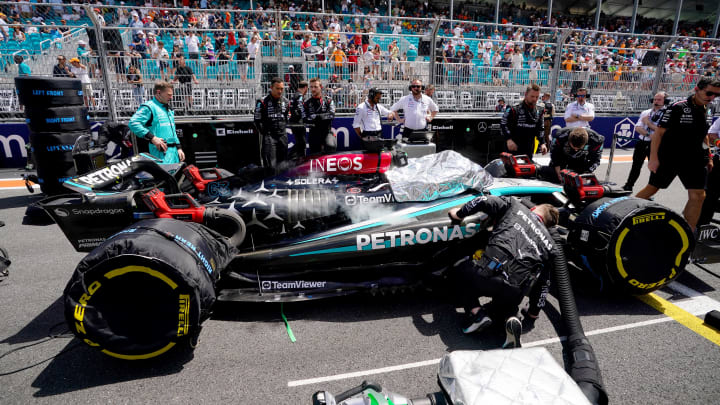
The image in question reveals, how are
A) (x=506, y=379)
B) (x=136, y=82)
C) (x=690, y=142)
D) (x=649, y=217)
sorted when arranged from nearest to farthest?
(x=506, y=379) → (x=649, y=217) → (x=690, y=142) → (x=136, y=82)

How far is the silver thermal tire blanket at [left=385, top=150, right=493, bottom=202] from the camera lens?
3.58 meters

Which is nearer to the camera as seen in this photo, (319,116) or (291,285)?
(291,285)

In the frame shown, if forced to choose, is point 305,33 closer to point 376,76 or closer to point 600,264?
point 376,76

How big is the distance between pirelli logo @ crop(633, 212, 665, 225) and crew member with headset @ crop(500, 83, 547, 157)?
2.87 m

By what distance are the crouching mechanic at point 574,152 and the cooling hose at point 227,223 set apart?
3578mm

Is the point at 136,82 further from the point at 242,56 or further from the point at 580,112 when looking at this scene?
the point at 580,112

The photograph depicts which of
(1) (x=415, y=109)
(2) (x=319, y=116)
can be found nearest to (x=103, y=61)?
(2) (x=319, y=116)

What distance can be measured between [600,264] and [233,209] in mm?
3153

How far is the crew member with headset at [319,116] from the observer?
769 cm

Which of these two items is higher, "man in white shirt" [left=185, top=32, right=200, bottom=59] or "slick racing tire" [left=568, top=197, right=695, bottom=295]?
"man in white shirt" [left=185, top=32, right=200, bottom=59]

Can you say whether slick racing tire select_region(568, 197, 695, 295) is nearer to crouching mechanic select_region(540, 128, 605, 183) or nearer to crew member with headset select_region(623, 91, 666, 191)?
crouching mechanic select_region(540, 128, 605, 183)

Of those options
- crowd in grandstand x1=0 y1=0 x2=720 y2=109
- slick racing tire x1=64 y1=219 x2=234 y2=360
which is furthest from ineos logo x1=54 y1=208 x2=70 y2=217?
crowd in grandstand x1=0 y1=0 x2=720 y2=109

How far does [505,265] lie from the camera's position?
9.97ft

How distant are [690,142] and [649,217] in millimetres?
1800
